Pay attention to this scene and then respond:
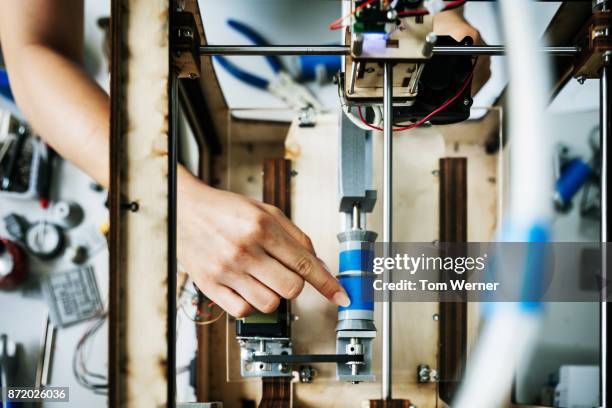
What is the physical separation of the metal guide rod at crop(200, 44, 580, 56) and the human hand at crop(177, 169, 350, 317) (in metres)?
0.18

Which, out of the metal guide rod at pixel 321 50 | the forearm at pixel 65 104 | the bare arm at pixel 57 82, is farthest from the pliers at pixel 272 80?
the metal guide rod at pixel 321 50

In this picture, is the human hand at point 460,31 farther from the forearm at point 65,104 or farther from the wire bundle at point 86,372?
the wire bundle at point 86,372

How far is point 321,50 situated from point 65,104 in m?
0.41

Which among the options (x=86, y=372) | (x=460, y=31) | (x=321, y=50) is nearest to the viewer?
(x=321, y=50)

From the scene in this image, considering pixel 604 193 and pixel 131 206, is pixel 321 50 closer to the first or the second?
pixel 131 206

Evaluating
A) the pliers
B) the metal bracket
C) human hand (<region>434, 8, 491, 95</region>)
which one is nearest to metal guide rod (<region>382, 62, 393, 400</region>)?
the metal bracket

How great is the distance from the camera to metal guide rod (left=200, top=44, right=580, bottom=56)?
0.69 meters

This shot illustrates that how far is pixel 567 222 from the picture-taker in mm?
1336

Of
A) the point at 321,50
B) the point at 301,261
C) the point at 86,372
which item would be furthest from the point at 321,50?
the point at 86,372

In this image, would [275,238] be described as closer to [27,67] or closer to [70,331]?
[27,67]

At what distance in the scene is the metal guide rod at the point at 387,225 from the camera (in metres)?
0.62

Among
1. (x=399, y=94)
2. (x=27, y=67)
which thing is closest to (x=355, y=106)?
(x=399, y=94)

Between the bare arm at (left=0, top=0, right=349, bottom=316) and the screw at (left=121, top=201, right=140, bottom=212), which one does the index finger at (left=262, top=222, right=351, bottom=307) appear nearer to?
the bare arm at (left=0, top=0, right=349, bottom=316)

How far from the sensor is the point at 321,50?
72 centimetres
